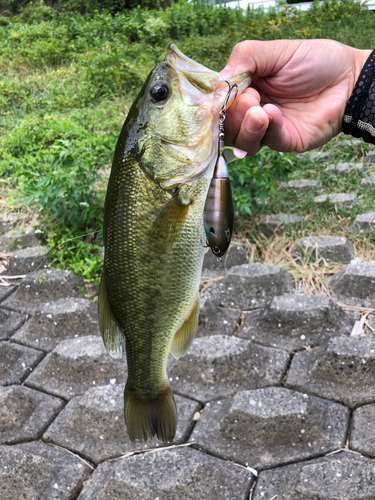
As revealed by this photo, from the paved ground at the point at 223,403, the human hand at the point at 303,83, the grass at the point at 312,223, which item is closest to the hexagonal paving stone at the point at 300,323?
the paved ground at the point at 223,403

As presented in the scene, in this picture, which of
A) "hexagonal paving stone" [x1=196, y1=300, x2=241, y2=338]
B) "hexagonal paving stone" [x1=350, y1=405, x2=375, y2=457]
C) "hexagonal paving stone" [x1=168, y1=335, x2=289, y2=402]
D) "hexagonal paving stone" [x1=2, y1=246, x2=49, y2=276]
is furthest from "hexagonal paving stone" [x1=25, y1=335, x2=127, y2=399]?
"hexagonal paving stone" [x1=350, y1=405, x2=375, y2=457]

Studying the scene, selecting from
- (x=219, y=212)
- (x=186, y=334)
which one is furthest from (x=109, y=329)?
(x=219, y=212)

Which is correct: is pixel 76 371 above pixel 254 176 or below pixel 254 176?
below

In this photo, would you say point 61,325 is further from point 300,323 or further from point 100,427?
point 300,323

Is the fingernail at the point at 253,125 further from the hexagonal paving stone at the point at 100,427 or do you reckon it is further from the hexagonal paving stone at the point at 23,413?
the hexagonal paving stone at the point at 23,413

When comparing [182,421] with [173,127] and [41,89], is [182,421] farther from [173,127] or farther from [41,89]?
[41,89]

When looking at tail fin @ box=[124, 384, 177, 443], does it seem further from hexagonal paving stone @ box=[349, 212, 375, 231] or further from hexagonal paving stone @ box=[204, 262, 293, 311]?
hexagonal paving stone @ box=[349, 212, 375, 231]

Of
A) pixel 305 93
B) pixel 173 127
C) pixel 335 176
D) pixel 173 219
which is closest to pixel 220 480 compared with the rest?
pixel 173 219
